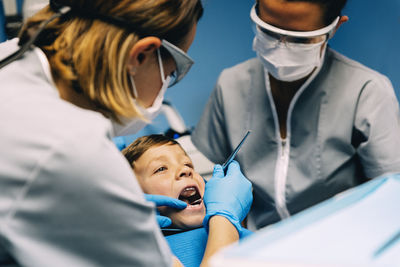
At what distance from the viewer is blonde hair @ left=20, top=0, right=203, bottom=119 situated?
2.94ft

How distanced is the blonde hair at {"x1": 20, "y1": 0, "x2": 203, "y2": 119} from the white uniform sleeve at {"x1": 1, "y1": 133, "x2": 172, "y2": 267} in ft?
0.56

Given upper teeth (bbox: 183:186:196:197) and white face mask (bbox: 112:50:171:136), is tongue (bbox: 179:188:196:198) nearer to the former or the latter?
upper teeth (bbox: 183:186:196:197)

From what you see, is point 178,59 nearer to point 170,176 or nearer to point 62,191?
point 62,191

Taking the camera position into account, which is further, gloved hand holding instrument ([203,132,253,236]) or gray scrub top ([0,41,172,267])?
gloved hand holding instrument ([203,132,253,236])

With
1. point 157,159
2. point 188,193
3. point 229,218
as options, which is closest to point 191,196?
point 188,193

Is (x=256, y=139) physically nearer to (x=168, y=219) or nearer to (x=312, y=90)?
(x=312, y=90)

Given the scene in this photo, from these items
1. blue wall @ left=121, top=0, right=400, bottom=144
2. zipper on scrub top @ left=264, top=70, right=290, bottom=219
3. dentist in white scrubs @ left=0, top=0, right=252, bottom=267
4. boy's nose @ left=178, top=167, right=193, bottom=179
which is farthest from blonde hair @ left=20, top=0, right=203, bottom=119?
blue wall @ left=121, top=0, right=400, bottom=144

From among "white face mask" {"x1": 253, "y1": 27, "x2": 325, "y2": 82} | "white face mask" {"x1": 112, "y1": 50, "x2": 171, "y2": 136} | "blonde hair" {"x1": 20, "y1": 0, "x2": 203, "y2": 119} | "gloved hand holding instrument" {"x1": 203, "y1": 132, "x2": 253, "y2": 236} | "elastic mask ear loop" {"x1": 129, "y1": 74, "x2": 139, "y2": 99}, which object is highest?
"blonde hair" {"x1": 20, "y1": 0, "x2": 203, "y2": 119}

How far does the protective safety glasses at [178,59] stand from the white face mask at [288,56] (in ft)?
1.64

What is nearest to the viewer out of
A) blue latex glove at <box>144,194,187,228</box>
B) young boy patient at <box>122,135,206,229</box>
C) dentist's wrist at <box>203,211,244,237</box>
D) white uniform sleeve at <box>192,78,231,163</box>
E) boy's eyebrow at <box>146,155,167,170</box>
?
dentist's wrist at <box>203,211,244,237</box>

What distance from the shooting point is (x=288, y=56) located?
1488 mm

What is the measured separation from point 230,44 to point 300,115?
3.16ft

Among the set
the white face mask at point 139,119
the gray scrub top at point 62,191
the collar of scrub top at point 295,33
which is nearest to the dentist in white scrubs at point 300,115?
the collar of scrub top at point 295,33

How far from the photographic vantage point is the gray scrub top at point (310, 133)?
1.52 meters
